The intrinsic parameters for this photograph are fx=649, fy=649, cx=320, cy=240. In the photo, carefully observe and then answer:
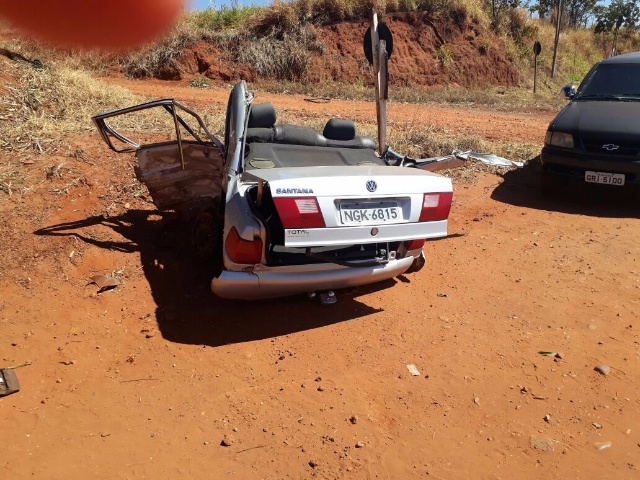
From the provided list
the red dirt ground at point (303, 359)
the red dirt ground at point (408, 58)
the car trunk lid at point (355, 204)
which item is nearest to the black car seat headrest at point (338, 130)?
the car trunk lid at point (355, 204)

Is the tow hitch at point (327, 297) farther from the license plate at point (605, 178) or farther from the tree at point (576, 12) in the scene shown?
the tree at point (576, 12)

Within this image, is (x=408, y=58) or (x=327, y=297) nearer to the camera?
(x=327, y=297)

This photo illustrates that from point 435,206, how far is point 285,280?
3.84ft

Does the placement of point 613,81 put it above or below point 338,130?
above

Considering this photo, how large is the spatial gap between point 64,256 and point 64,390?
172 centimetres

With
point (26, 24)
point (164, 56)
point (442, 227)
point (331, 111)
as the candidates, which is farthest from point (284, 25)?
point (442, 227)

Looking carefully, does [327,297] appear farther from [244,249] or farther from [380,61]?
[380,61]

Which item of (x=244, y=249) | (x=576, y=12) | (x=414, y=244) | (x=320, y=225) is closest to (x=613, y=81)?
(x=414, y=244)

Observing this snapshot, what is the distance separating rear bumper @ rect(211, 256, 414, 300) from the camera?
434 cm

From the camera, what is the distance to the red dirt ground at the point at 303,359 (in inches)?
130

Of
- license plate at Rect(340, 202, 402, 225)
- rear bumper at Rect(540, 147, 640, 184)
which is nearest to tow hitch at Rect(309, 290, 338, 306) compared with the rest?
license plate at Rect(340, 202, 402, 225)

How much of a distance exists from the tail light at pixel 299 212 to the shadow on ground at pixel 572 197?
438cm

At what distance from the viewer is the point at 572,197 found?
809 centimetres

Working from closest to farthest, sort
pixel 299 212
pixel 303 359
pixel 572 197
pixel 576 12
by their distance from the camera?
pixel 299 212
pixel 303 359
pixel 572 197
pixel 576 12
